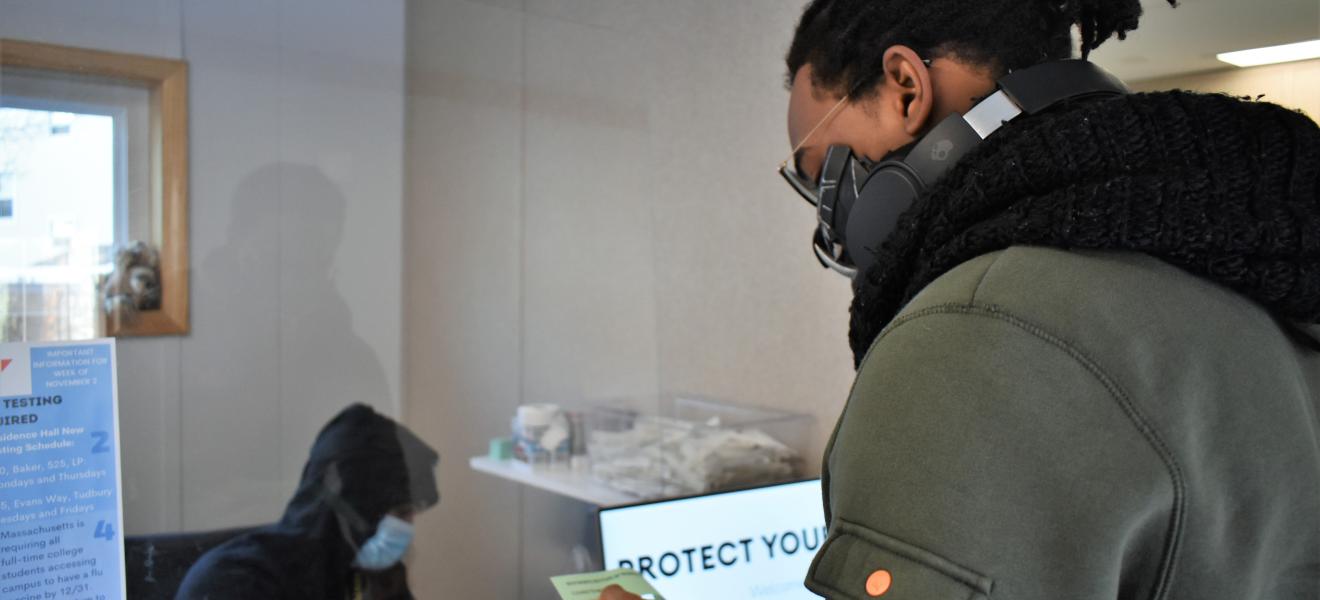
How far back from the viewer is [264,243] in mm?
1388

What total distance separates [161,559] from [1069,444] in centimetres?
120

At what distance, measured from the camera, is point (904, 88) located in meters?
0.83

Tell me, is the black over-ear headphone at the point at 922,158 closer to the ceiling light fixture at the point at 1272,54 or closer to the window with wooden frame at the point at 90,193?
the ceiling light fixture at the point at 1272,54

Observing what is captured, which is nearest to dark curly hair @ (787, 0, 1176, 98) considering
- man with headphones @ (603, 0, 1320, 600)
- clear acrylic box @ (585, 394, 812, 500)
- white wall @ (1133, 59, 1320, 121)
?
man with headphones @ (603, 0, 1320, 600)

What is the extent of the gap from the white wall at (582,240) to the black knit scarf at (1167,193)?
3.70 feet

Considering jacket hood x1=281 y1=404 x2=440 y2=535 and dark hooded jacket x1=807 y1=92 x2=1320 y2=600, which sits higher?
dark hooded jacket x1=807 y1=92 x2=1320 y2=600

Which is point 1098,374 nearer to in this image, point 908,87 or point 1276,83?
point 908,87

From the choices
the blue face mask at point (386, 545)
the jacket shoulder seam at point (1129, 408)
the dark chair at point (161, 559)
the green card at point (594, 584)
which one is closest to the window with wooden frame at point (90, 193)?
the dark chair at point (161, 559)

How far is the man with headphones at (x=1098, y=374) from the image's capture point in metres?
0.52

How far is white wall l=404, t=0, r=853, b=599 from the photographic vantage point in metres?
1.61

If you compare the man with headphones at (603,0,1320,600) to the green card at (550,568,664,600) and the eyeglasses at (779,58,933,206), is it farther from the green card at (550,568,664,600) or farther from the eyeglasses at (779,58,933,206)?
the green card at (550,568,664,600)

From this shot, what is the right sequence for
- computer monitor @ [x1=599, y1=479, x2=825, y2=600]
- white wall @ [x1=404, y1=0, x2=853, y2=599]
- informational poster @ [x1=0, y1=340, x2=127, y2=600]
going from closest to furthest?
1. informational poster @ [x1=0, y1=340, x2=127, y2=600]
2. computer monitor @ [x1=599, y1=479, x2=825, y2=600]
3. white wall @ [x1=404, y1=0, x2=853, y2=599]

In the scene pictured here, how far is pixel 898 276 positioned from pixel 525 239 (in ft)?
3.64

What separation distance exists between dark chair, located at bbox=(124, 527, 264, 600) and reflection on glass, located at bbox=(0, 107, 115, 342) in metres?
0.29
